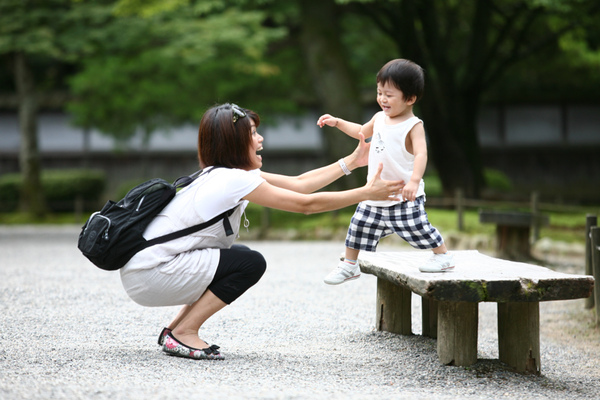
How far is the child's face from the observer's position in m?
3.83

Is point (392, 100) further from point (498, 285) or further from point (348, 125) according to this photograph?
point (498, 285)

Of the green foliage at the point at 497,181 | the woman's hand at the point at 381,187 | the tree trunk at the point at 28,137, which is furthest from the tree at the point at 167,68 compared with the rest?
the woman's hand at the point at 381,187

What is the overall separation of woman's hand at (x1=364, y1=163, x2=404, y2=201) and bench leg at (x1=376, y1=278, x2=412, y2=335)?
1.19 meters

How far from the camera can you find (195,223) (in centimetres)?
379

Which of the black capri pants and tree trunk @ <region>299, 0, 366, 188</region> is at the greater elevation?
tree trunk @ <region>299, 0, 366, 188</region>

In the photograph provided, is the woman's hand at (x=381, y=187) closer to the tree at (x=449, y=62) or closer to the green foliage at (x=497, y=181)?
the tree at (x=449, y=62)

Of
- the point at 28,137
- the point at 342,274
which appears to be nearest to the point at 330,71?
the point at 28,137

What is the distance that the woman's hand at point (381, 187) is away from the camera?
143 inches

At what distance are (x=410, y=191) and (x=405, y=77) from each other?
66 centimetres

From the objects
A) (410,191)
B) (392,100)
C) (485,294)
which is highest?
(392,100)

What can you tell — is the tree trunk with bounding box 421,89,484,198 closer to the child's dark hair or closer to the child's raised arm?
the child's raised arm

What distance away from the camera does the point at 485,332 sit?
210 inches

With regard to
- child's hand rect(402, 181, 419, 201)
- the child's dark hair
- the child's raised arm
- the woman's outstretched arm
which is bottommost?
child's hand rect(402, 181, 419, 201)

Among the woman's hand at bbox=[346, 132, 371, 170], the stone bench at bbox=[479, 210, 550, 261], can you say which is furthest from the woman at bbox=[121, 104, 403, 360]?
the stone bench at bbox=[479, 210, 550, 261]
